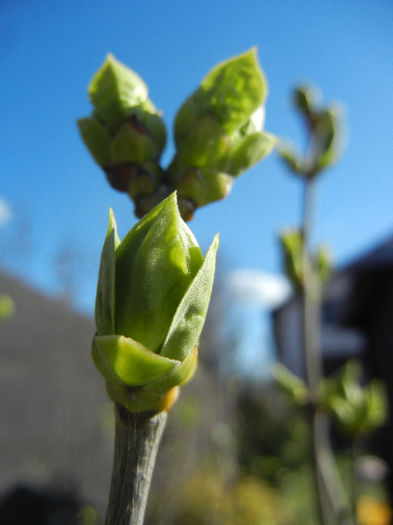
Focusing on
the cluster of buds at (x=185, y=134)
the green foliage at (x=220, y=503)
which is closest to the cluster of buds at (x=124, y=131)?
the cluster of buds at (x=185, y=134)

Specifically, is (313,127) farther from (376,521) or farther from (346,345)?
(346,345)

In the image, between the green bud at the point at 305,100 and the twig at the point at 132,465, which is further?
the green bud at the point at 305,100

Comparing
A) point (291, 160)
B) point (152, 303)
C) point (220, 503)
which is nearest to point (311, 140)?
point (291, 160)

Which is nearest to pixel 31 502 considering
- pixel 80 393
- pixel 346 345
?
pixel 80 393

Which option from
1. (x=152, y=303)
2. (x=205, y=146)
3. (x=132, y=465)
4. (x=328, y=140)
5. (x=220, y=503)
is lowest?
(x=220, y=503)

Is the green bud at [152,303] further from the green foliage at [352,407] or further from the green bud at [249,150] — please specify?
the green foliage at [352,407]

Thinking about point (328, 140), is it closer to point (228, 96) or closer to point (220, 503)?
point (228, 96)

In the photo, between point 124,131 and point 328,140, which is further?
point 328,140
